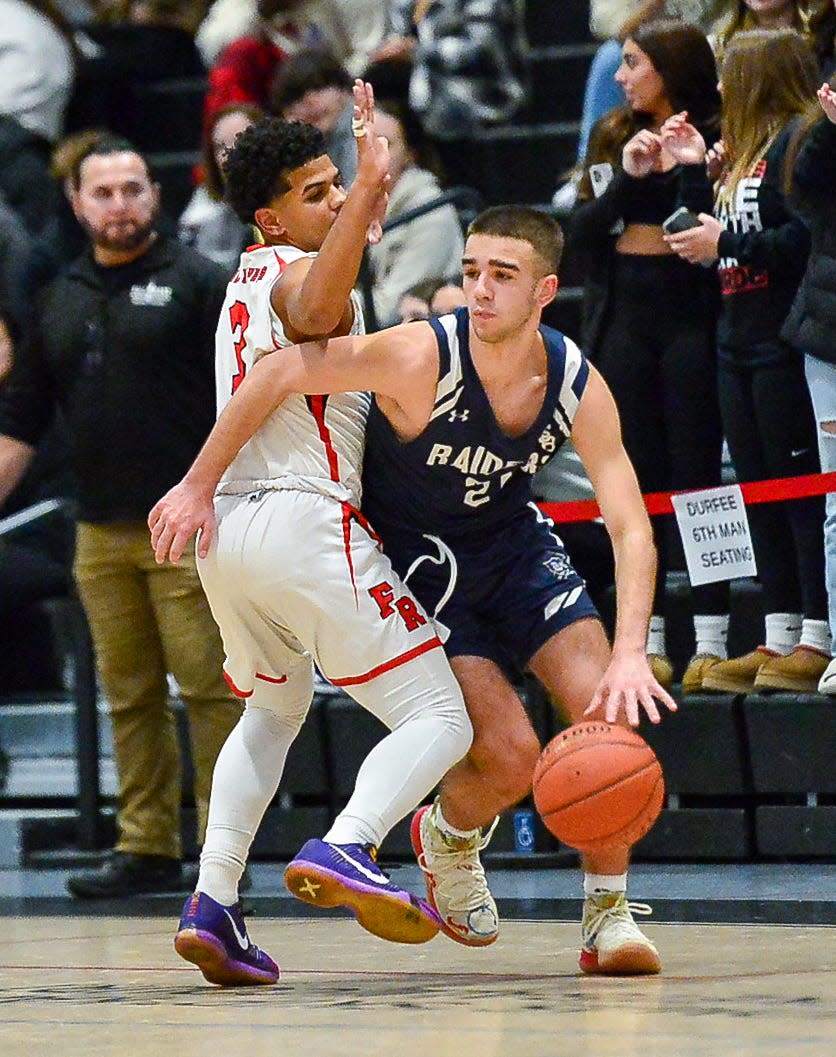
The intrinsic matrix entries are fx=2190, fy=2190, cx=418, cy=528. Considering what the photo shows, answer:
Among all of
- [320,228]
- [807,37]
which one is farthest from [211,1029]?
[807,37]

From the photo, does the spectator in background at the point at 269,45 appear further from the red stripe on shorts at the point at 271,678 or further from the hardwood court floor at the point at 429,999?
the red stripe on shorts at the point at 271,678

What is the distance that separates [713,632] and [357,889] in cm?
290

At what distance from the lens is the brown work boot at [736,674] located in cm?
700

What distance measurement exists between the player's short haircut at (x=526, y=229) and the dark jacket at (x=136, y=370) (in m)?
2.23

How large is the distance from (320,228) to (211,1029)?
197cm

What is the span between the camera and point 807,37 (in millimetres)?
7133

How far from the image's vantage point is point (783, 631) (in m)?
6.93

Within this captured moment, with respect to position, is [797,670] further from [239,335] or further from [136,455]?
[239,335]

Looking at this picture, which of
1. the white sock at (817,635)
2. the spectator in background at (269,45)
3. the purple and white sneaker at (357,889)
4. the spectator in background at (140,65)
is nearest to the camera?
the purple and white sneaker at (357,889)

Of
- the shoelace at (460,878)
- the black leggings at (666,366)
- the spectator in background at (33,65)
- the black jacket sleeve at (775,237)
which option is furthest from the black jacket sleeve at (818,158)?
the spectator in background at (33,65)

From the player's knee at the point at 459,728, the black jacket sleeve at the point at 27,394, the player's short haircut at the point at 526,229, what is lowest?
the player's knee at the point at 459,728

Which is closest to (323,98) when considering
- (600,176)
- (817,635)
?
(600,176)

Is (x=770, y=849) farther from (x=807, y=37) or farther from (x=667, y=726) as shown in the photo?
(x=807, y=37)

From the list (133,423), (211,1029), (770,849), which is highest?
(133,423)
